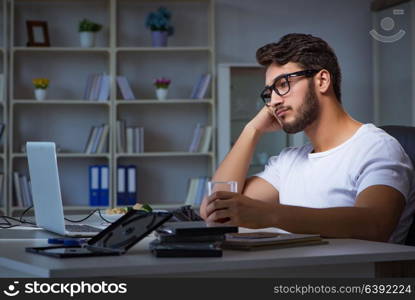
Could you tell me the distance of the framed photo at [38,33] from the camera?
563 cm

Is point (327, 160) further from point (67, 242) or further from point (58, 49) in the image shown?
point (58, 49)

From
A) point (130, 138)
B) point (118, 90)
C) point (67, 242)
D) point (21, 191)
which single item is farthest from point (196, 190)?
point (67, 242)

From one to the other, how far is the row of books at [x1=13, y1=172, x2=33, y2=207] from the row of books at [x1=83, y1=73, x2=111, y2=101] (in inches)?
29.3

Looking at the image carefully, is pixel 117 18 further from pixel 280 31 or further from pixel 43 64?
pixel 280 31

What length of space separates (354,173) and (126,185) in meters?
3.62

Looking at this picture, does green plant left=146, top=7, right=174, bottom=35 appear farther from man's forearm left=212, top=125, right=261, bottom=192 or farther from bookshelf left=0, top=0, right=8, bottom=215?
man's forearm left=212, top=125, right=261, bottom=192

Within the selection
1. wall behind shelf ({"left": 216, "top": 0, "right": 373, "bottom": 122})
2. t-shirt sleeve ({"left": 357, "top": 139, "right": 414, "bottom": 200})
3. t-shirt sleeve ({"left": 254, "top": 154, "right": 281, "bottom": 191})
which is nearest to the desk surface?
t-shirt sleeve ({"left": 357, "top": 139, "right": 414, "bottom": 200})

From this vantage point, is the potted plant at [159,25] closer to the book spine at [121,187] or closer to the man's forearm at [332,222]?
the book spine at [121,187]

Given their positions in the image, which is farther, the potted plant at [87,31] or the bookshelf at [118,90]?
the bookshelf at [118,90]

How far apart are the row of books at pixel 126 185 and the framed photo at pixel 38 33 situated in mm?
1063

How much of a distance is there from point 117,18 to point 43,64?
0.64 metres

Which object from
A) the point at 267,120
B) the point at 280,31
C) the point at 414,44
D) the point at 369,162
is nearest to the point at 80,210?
the point at 280,31

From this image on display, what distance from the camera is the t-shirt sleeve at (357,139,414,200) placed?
1.98m

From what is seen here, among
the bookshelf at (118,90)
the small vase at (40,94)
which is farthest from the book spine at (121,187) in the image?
the small vase at (40,94)
